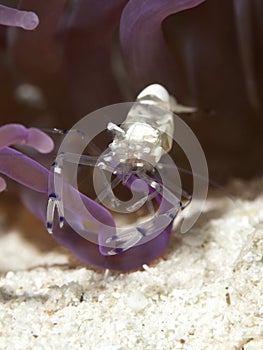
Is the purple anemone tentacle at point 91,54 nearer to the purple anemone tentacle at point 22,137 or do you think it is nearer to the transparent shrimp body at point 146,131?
the transparent shrimp body at point 146,131

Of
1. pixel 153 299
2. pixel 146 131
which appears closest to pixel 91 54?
pixel 146 131

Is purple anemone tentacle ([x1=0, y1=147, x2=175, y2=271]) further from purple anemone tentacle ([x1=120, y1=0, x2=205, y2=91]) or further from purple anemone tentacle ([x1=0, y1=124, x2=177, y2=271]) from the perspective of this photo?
purple anemone tentacle ([x1=120, y1=0, x2=205, y2=91])

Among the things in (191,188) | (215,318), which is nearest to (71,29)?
(191,188)

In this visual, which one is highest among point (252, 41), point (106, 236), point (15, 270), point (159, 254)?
point (252, 41)

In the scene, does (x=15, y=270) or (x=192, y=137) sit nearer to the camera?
(x=15, y=270)

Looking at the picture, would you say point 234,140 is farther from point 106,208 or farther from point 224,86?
point 106,208

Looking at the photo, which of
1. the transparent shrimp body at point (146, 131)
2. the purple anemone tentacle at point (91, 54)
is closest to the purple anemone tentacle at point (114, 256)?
the transparent shrimp body at point (146, 131)

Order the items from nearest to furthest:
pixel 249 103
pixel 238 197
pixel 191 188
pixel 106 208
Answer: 1. pixel 106 208
2. pixel 191 188
3. pixel 238 197
4. pixel 249 103

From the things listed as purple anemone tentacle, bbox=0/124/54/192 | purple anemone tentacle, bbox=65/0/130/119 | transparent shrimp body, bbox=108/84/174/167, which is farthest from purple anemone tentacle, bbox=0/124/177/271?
purple anemone tentacle, bbox=65/0/130/119
